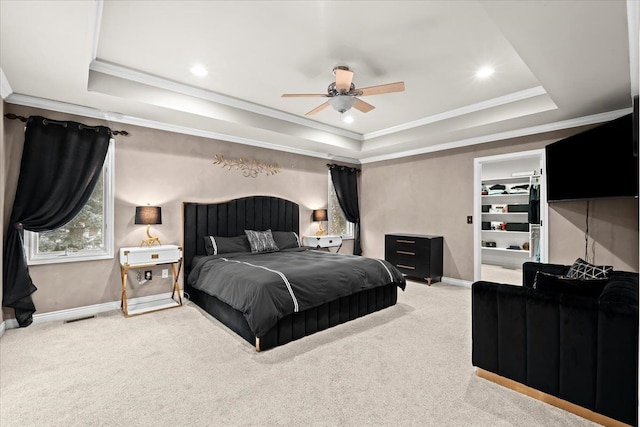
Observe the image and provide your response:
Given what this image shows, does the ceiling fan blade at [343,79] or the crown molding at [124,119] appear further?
the crown molding at [124,119]

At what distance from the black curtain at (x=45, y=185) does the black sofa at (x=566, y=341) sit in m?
4.26

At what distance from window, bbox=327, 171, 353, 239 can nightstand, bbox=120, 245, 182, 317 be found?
317 cm

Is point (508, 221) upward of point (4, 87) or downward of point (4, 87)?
downward

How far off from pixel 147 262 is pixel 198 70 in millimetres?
2343

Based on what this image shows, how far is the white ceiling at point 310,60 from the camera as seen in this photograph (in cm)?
216

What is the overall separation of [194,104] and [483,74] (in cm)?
333

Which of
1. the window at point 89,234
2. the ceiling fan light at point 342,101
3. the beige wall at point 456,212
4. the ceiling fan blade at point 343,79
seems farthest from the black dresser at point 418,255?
the window at point 89,234

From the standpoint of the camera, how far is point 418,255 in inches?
213

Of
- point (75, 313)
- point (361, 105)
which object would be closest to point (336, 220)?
point (361, 105)

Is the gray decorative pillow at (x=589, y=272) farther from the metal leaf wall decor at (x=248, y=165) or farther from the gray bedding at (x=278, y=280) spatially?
the metal leaf wall decor at (x=248, y=165)

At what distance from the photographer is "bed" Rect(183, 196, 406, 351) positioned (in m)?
2.87

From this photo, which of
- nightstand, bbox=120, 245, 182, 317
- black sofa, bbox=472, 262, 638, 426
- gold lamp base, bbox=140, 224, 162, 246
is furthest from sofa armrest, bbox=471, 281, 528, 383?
gold lamp base, bbox=140, 224, 162, 246

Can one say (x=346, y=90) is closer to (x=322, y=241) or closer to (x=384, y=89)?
(x=384, y=89)

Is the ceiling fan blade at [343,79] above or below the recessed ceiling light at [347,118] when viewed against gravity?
below
